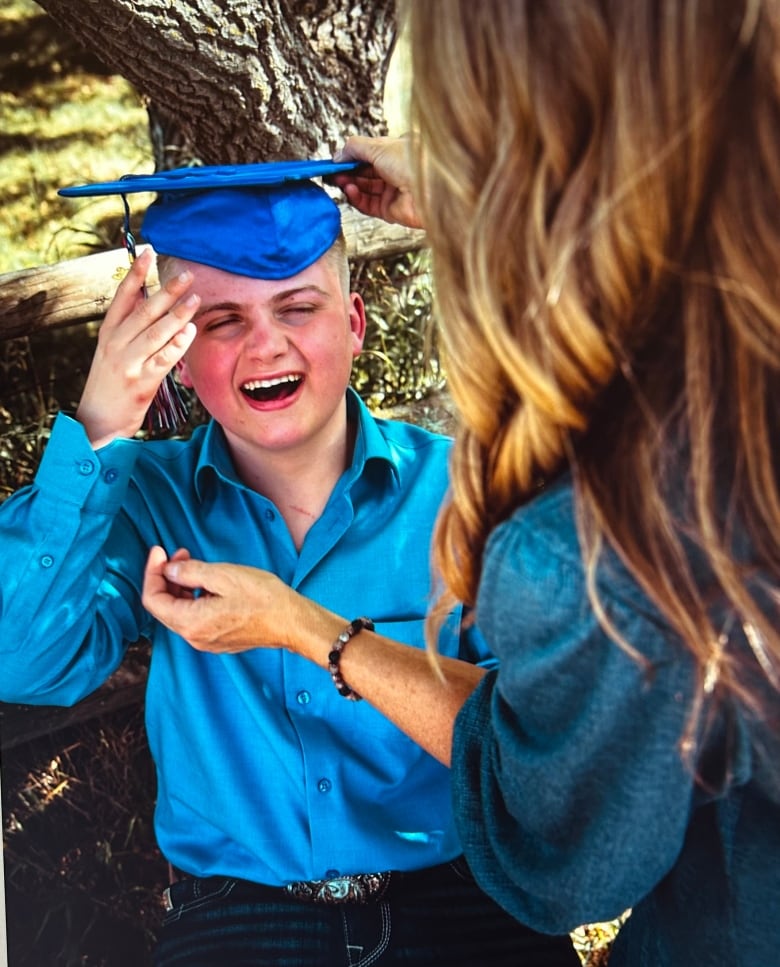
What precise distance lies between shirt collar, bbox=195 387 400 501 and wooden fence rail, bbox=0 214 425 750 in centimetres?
58

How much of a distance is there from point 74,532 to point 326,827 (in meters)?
0.70

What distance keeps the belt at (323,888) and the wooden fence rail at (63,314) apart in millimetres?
1013

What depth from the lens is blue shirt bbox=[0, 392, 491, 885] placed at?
1.97m

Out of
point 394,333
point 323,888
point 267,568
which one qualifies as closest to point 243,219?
point 267,568

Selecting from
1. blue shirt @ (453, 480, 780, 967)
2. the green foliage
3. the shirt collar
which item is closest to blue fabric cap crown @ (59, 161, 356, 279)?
the shirt collar

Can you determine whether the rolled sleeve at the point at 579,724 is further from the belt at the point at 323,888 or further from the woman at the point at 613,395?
the belt at the point at 323,888

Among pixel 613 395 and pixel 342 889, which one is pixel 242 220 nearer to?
pixel 613 395

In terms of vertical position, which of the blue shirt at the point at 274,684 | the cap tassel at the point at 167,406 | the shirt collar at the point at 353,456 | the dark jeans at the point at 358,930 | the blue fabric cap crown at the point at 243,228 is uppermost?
the blue fabric cap crown at the point at 243,228

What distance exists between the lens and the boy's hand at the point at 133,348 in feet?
5.62

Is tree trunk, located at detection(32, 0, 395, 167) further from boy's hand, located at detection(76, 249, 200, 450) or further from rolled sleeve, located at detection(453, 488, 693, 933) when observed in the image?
rolled sleeve, located at detection(453, 488, 693, 933)

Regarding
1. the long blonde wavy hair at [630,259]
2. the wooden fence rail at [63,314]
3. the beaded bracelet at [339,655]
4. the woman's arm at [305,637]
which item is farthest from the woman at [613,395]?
the wooden fence rail at [63,314]

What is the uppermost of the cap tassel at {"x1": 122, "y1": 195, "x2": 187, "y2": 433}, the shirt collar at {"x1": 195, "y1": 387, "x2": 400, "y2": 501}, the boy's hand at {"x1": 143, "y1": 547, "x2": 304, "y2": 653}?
the cap tassel at {"x1": 122, "y1": 195, "x2": 187, "y2": 433}

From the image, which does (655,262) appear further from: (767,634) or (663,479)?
(767,634)

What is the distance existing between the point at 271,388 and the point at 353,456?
24 centimetres
